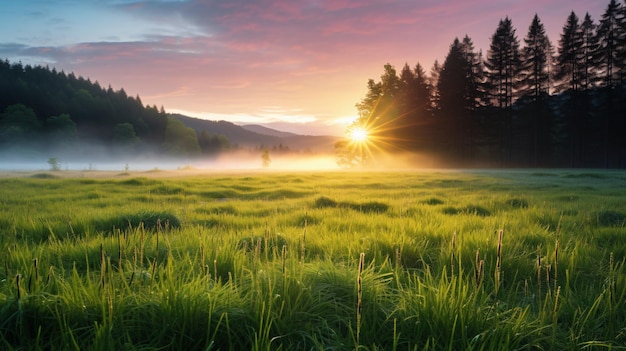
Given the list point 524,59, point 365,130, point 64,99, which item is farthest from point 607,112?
point 64,99

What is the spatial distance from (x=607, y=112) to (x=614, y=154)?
8.70 m

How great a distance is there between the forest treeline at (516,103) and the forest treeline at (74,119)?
3495 inches

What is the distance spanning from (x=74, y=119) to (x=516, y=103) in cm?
12585

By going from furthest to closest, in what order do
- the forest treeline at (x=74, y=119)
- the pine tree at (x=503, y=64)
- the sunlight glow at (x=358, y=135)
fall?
the forest treeline at (x=74, y=119)
the sunlight glow at (x=358, y=135)
the pine tree at (x=503, y=64)

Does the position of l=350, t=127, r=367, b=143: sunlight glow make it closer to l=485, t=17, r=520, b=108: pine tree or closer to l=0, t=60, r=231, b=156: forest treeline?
l=485, t=17, r=520, b=108: pine tree

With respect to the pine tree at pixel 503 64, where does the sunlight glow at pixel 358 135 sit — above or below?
below

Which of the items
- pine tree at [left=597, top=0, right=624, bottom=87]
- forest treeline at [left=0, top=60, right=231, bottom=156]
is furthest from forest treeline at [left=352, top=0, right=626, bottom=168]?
forest treeline at [left=0, top=60, right=231, bottom=156]

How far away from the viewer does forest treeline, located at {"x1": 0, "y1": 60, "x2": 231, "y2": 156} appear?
309ft

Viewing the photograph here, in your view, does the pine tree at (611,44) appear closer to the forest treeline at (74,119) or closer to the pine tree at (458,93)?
the pine tree at (458,93)

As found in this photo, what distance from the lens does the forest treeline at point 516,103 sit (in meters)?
51.6

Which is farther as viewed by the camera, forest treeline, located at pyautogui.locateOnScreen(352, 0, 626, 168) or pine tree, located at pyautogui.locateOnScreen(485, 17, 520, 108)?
pine tree, located at pyautogui.locateOnScreen(485, 17, 520, 108)

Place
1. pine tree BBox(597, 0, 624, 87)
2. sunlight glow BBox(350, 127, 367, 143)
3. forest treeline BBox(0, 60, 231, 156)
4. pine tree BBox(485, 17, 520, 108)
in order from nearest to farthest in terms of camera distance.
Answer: pine tree BBox(597, 0, 624, 87)
pine tree BBox(485, 17, 520, 108)
sunlight glow BBox(350, 127, 367, 143)
forest treeline BBox(0, 60, 231, 156)

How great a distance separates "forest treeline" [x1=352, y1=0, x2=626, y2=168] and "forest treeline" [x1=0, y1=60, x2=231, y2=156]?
291ft

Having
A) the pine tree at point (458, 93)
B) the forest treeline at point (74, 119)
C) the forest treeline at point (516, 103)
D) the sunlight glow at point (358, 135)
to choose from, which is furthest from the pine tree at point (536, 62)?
the forest treeline at point (74, 119)
